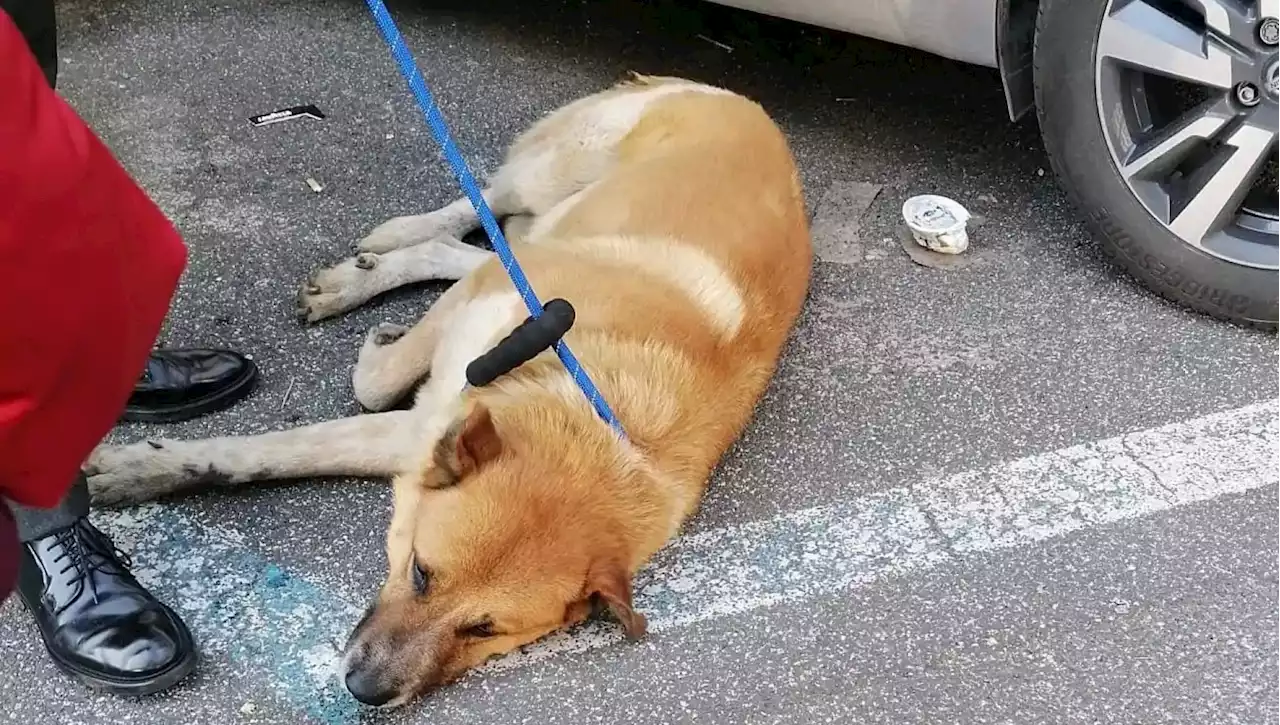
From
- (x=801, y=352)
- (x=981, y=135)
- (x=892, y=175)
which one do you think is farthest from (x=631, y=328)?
(x=981, y=135)

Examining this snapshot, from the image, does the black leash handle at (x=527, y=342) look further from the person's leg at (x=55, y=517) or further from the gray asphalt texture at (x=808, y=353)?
the person's leg at (x=55, y=517)

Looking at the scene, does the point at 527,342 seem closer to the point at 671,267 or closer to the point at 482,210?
the point at 482,210

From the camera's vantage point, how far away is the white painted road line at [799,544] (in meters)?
2.37

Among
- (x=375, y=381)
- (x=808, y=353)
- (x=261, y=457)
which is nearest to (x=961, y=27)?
(x=808, y=353)

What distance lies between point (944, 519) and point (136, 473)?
202 cm

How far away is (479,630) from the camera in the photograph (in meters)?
2.15

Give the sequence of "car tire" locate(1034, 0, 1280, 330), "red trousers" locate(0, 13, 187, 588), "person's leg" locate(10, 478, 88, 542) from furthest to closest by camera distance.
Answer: "car tire" locate(1034, 0, 1280, 330) → "person's leg" locate(10, 478, 88, 542) → "red trousers" locate(0, 13, 187, 588)

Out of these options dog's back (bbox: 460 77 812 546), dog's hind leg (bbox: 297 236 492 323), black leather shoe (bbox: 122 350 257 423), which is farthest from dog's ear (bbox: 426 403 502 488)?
dog's hind leg (bbox: 297 236 492 323)

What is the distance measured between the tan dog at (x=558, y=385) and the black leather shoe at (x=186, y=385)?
0.64 ft

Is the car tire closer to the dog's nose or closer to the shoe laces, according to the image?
the dog's nose

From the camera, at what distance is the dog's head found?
82.7 inches

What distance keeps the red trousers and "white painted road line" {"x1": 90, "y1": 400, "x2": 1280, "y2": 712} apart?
1045 mm

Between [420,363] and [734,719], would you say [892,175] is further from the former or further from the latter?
[734,719]

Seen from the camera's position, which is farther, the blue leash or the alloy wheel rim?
the alloy wheel rim
